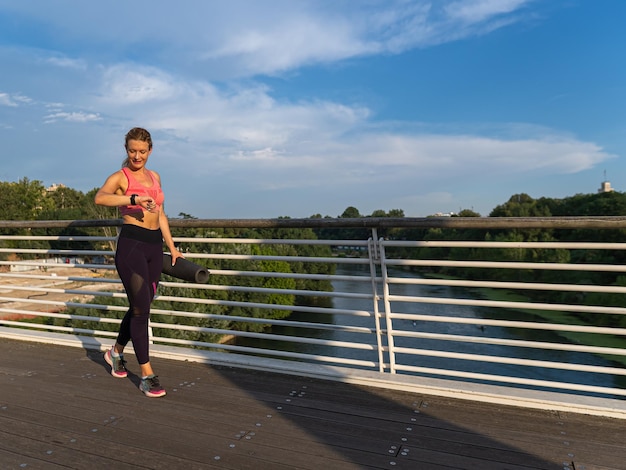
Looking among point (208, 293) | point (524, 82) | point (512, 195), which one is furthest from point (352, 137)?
point (512, 195)

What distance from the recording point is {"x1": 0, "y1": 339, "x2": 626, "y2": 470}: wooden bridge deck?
6.20 feet

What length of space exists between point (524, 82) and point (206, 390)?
53.1 m

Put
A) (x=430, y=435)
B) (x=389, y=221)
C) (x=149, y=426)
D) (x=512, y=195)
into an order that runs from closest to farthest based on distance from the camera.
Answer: (x=430, y=435) < (x=149, y=426) < (x=389, y=221) < (x=512, y=195)

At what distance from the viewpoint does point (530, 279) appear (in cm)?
5328

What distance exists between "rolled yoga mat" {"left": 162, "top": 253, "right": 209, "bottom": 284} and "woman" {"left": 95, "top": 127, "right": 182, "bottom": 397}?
3 centimetres

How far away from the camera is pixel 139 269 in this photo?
8.63 feet

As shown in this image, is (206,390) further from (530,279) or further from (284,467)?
(530,279)

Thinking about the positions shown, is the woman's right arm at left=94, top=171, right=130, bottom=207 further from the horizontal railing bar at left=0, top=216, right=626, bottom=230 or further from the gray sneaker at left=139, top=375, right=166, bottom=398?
the gray sneaker at left=139, top=375, right=166, bottom=398

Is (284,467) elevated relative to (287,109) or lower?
lower

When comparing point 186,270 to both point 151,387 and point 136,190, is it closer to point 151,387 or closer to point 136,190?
point 136,190

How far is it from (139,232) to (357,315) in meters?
1.36

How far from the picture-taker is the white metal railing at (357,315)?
8.27ft

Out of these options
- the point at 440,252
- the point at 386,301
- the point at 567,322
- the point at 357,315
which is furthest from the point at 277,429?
the point at 440,252

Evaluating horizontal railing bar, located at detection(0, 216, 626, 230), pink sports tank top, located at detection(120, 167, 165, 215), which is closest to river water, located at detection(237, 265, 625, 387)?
horizontal railing bar, located at detection(0, 216, 626, 230)
